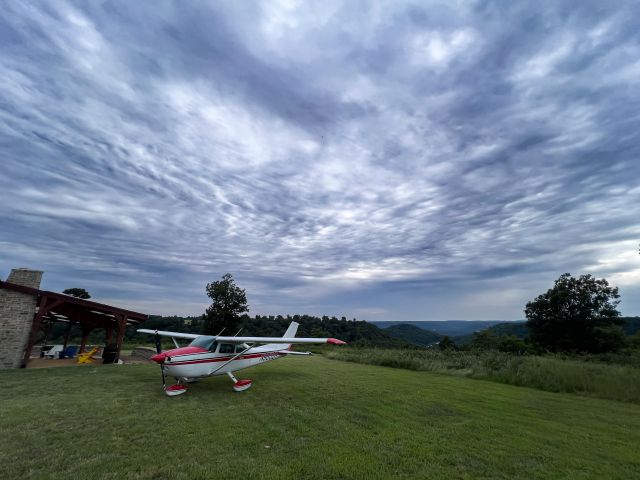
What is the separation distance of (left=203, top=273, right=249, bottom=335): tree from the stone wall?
22614mm

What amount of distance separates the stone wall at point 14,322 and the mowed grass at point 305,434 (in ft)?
14.3

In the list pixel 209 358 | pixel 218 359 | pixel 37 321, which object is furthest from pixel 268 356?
pixel 37 321

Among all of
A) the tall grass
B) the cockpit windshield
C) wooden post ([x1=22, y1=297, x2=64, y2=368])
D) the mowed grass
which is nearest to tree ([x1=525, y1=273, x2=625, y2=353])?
the tall grass

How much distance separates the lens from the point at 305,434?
6.24 m

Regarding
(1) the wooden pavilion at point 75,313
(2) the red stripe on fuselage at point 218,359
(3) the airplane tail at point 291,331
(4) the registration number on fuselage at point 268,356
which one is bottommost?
(4) the registration number on fuselage at point 268,356

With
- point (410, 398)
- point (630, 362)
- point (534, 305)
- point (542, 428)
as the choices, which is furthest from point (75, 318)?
point (534, 305)

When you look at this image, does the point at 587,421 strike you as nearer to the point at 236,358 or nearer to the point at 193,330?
the point at 236,358

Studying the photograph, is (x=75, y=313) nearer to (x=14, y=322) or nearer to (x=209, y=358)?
(x=14, y=322)

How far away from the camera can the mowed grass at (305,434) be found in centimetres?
477

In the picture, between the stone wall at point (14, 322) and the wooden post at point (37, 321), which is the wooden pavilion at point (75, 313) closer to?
the wooden post at point (37, 321)

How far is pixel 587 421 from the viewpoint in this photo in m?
8.05

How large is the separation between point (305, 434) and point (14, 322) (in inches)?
628

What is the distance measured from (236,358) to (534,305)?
48.3 meters

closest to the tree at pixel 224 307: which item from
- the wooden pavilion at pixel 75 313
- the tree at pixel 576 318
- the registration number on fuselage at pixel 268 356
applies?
the wooden pavilion at pixel 75 313
